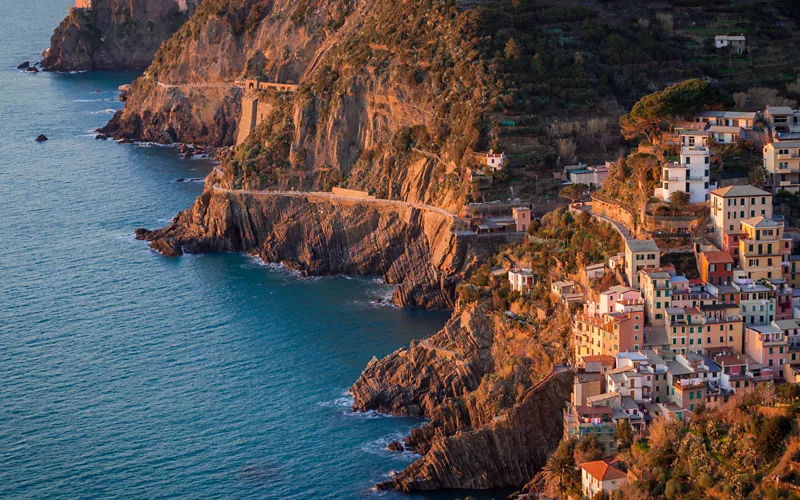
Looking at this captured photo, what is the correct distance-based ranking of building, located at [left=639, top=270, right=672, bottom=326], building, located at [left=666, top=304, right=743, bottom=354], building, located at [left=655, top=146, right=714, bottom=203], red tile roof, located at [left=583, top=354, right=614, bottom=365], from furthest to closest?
building, located at [left=655, top=146, right=714, bottom=203] < building, located at [left=639, top=270, right=672, bottom=326] < building, located at [left=666, top=304, right=743, bottom=354] < red tile roof, located at [left=583, top=354, right=614, bottom=365]

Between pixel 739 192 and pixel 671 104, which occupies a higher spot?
pixel 671 104

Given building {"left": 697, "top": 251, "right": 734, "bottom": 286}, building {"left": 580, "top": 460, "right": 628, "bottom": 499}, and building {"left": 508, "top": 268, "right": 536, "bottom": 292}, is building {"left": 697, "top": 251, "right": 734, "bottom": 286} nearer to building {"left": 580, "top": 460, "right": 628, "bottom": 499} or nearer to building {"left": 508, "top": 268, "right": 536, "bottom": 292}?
building {"left": 508, "top": 268, "right": 536, "bottom": 292}

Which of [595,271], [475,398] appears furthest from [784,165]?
[475,398]

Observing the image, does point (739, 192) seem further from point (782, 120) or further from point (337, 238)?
point (337, 238)

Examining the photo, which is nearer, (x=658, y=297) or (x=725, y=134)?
(x=658, y=297)

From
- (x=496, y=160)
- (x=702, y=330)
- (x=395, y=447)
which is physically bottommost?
(x=395, y=447)

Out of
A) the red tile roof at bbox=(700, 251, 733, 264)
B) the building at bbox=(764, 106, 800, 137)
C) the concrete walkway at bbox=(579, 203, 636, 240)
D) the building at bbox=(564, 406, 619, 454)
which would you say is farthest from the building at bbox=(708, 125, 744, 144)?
the building at bbox=(564, 406, 619, 454)

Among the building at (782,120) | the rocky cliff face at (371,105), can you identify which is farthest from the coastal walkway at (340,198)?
the building at (782,120)

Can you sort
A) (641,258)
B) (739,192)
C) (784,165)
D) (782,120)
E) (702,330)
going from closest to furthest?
1. (702,330)
2. (641,258)
3. (739,192)
4. (784,165)
5. (782,120)
